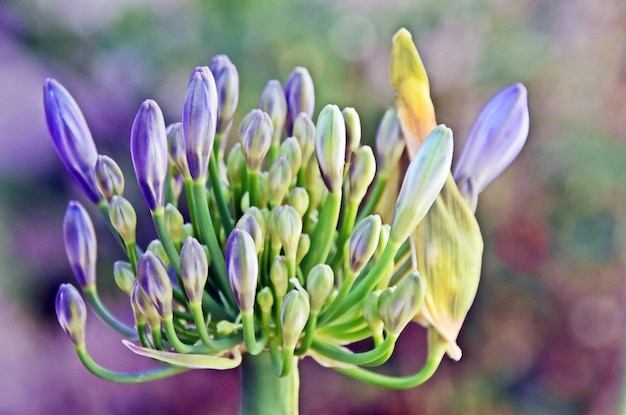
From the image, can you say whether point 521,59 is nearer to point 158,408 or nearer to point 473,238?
point 473,238

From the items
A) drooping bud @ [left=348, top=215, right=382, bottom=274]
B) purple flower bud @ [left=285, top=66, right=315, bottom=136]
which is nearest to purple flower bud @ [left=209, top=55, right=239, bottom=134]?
purple flower bud @ [left=285, top=66, right=315, bottom=136]

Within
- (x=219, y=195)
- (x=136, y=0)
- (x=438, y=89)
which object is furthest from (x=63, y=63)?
(x=438, y=89)

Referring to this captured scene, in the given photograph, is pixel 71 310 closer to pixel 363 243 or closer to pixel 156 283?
pixel 156 283

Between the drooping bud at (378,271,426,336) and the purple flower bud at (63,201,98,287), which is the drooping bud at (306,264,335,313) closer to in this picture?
the drooping bud at (378,271,426,336)

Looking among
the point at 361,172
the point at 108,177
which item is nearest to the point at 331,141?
the point at 361,172

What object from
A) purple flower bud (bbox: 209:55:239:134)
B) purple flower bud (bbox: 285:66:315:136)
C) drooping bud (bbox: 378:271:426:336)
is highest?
purple flower bud (bbox: 209:55:239:134)

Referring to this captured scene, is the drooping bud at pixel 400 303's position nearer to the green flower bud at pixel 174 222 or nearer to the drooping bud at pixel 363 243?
the drooping bud at pixel 363 243
